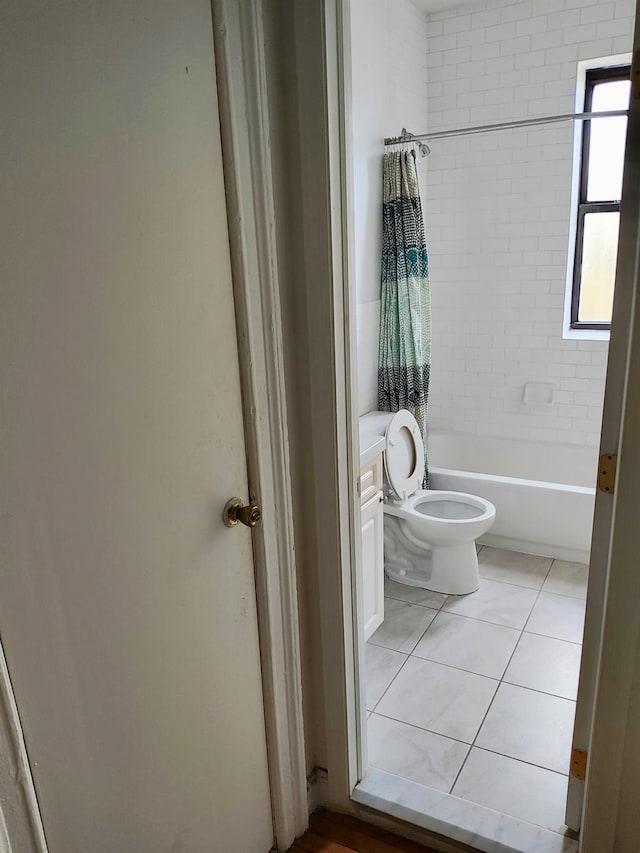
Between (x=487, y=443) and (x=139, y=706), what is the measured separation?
3.15 meters

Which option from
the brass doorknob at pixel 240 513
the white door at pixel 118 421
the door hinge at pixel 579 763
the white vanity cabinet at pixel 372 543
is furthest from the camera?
the white vanity cabinet at pixel 372 543

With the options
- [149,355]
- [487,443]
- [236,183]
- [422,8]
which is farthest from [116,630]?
[422,8]

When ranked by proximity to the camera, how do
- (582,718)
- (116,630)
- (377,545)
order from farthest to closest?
1. (377,545)
2. (582,718)
3. (116,630)

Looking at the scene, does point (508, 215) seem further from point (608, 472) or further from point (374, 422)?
point (608, 472)

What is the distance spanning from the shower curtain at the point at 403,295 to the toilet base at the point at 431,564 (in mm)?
631

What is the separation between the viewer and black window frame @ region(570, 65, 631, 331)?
3334mm

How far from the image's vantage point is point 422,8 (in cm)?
341

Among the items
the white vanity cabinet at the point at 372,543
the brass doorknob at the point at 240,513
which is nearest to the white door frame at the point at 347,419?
the brass doorknob at the point at 240,513

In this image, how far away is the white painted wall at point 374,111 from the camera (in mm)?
2867

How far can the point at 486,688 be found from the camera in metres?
2.27

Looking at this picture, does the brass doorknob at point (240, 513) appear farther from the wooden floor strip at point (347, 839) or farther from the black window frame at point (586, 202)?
the black window frame at point (586, 202)

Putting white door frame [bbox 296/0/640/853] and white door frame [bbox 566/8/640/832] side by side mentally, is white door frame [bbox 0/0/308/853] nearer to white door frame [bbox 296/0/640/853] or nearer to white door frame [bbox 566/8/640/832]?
white door frame [bbox 296/0/640/853]

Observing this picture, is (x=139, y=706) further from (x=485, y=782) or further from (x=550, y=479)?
(x=550, y=479)

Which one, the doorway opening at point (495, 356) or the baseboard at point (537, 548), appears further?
the baseboard at point (537, 548)
